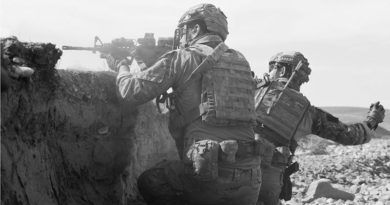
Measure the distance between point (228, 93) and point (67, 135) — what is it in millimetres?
1237

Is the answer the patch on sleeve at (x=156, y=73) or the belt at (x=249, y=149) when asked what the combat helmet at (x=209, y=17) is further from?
the belt at (x=249, y=149)

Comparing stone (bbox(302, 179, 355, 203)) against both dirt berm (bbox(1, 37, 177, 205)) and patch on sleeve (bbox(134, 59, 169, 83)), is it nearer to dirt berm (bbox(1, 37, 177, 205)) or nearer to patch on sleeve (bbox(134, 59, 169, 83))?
dirt berm (bbox(1, 37, 177, 205))

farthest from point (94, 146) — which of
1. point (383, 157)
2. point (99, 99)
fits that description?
point (383, 157)

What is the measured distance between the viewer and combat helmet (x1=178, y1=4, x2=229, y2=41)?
5.55m

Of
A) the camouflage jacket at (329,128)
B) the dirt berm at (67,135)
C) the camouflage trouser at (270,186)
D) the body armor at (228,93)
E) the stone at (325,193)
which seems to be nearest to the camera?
the dirt berm at (67,135)

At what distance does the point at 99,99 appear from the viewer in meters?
5.22

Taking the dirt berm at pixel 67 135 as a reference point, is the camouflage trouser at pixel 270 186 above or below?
below

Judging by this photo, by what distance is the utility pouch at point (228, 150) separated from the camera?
16.7 feet

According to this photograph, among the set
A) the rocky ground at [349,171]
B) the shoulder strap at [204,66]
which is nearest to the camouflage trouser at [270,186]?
the shoulder strap at [204,66]

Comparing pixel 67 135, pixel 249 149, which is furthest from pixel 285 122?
pixel 67 135

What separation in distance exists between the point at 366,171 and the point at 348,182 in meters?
2.34

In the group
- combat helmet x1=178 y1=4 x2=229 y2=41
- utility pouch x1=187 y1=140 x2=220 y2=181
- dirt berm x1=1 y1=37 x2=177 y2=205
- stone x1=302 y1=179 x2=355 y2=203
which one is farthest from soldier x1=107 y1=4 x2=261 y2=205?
stone x1=302 y1=179 x2=355 y2=203

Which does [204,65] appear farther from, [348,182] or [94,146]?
[348,182]

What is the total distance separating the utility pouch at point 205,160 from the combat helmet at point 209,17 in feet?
3.21
